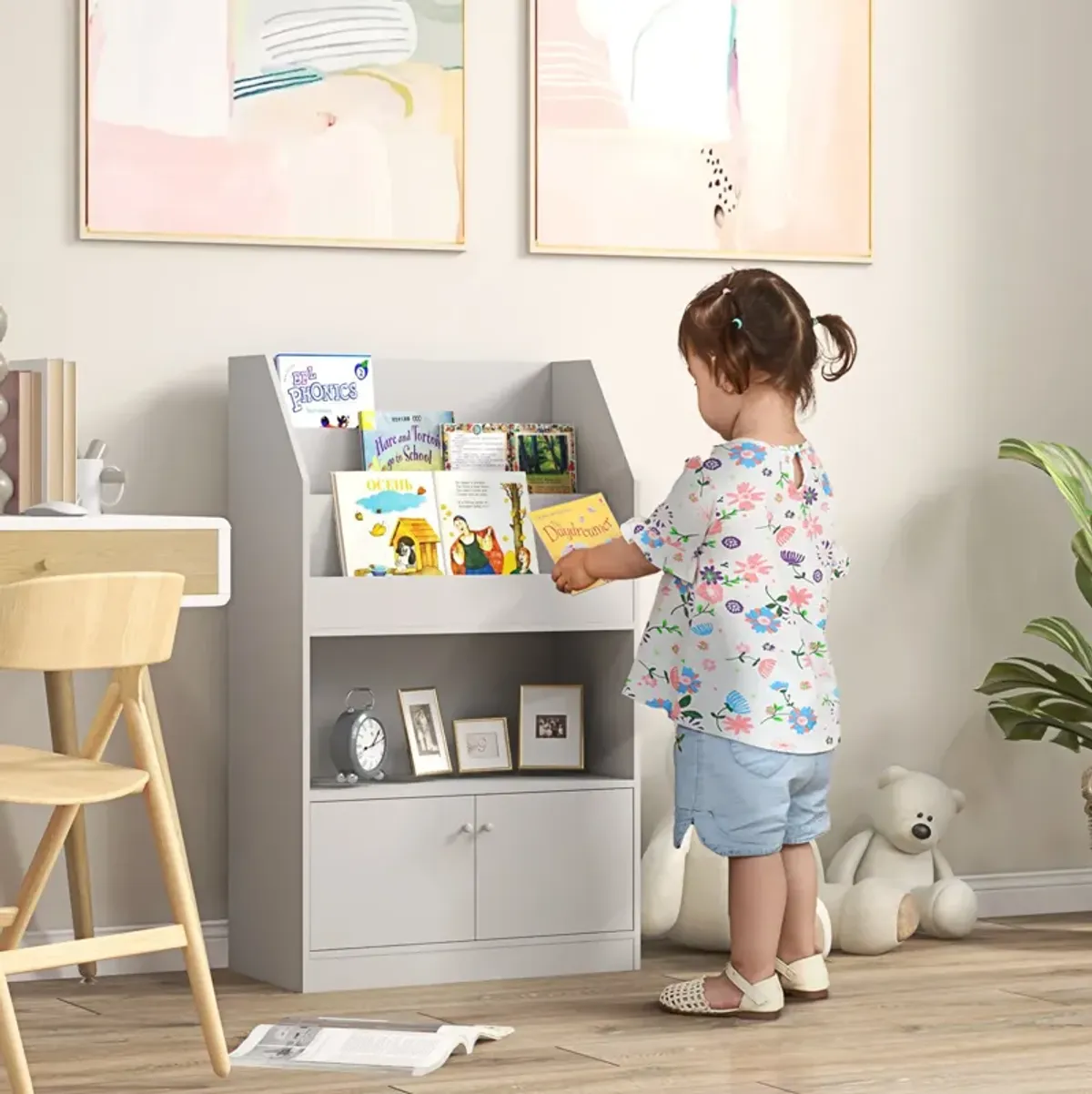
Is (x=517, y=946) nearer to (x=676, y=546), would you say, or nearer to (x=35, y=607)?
(x=676, y=546)

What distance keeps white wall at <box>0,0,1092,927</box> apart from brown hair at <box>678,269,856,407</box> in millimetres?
625

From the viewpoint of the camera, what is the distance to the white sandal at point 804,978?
9.70 ft

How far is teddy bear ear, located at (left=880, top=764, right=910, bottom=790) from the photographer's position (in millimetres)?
3562

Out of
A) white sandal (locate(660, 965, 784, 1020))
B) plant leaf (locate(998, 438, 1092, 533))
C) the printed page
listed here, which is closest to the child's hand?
white sandal (locate(660, 965, 784, 1020))

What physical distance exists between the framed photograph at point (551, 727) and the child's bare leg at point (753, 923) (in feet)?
1.57

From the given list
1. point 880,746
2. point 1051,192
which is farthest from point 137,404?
point 1051,192

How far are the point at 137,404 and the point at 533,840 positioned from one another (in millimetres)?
973

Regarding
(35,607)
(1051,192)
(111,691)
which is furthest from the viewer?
(1051,192)

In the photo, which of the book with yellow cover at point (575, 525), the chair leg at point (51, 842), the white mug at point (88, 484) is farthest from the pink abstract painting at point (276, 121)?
the chair leg at point (51, 842)

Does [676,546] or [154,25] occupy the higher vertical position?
[154,25]

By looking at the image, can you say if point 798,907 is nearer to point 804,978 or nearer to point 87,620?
point 804,978

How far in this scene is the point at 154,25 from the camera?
10.5ft

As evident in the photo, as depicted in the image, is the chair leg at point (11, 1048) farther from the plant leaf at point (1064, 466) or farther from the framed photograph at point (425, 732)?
the plant leaf at point (1064, 466)

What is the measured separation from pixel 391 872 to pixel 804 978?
2.16 ft
